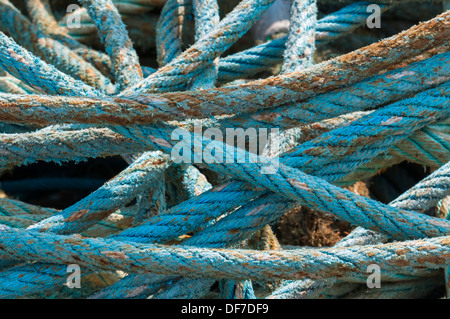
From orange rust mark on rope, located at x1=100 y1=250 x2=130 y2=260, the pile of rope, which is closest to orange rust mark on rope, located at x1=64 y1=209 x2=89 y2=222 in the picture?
the pile of rope

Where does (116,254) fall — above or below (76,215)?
below

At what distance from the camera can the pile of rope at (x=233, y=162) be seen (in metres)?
1.06

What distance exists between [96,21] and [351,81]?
0.75m

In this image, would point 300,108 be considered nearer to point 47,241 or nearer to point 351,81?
point 351,81

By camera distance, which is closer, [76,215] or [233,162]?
[233,162]

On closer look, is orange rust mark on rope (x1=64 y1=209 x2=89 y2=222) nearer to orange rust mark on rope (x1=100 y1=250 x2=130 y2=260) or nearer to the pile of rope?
the pile of rope

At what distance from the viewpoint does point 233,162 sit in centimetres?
111

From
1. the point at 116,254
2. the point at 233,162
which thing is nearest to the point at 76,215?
the point at 116,254

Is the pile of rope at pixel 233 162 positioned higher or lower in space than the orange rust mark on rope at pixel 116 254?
higher

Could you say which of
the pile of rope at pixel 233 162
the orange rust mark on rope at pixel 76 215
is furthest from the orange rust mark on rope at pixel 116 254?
the orange rust mark on rope at pixel 76 215

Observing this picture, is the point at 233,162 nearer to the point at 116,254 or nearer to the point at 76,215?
the point at 116,254

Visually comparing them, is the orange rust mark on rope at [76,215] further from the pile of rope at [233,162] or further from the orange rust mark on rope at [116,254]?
the orange rust mark on rope at [116,254]

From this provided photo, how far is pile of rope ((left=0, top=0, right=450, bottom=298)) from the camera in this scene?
1064mm

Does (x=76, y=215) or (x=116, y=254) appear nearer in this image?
(x=116, y=254)
